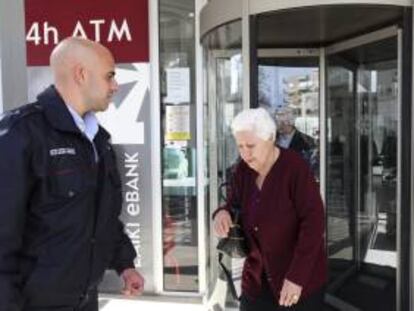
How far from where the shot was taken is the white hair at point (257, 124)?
A: 108 inches

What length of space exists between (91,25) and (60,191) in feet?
12.6

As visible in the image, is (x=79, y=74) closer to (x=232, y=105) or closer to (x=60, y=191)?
(x=60, y=191)

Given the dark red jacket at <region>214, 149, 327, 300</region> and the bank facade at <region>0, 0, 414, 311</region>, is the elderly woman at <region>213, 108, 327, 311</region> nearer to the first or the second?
the dark red jacket at <region>214, 149, 327, 300</region>

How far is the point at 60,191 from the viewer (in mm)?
2084

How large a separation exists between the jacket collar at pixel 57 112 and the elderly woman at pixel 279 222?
842 millimetres

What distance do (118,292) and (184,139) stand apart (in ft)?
4.71

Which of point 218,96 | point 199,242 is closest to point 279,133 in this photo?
point 218,96

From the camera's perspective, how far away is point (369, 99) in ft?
15.5

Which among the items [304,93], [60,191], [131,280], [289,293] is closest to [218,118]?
[304,93]

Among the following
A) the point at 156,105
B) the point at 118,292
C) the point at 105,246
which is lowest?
the point at 118,292

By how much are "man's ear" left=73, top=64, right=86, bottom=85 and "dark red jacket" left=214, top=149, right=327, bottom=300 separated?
92cm

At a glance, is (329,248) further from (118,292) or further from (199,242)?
(118,292)

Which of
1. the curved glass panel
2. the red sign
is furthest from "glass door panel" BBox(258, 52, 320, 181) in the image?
the red sign

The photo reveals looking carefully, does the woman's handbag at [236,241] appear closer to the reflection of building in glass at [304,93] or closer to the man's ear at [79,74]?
the man's ear at [79,74]
